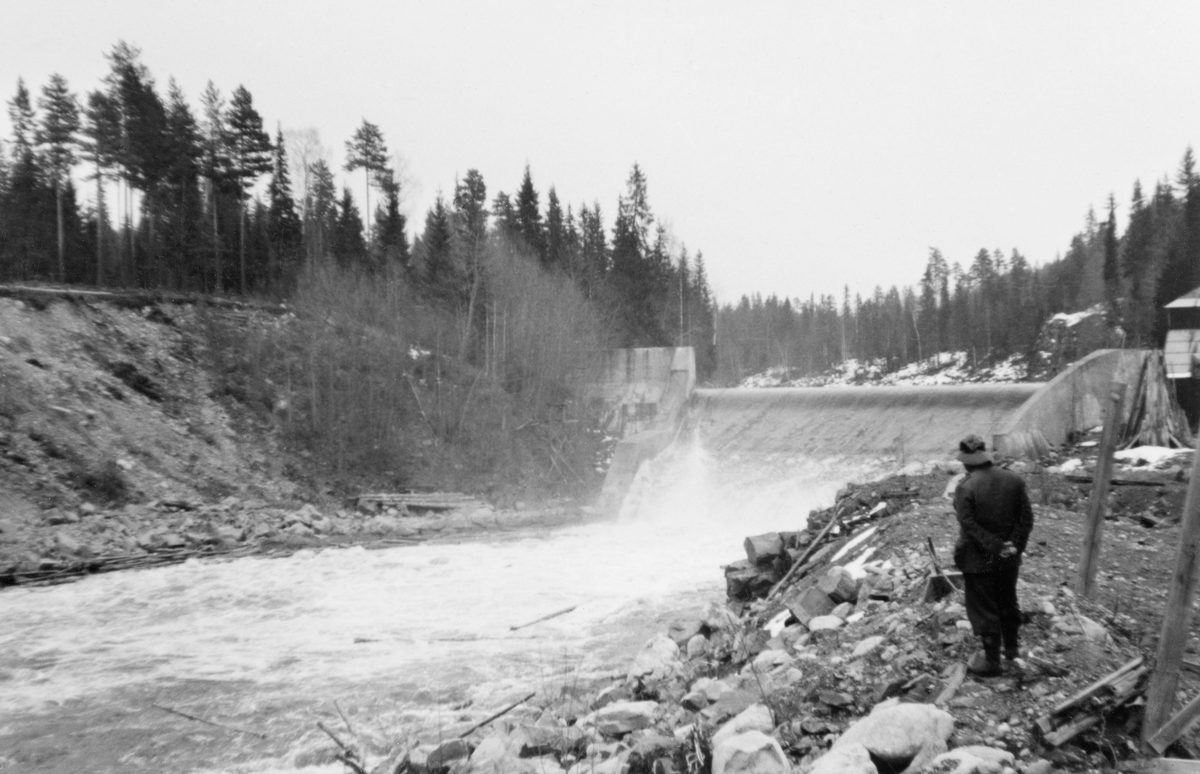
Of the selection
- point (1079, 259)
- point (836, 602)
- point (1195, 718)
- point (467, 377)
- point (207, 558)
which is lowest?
point (207, 558)

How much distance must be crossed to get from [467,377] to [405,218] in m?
18.1

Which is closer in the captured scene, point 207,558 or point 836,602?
point 836,602

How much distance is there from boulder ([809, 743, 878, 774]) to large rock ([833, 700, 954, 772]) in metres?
0.11

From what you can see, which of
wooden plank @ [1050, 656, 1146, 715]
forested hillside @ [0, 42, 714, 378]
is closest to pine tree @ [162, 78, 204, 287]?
forested hillside @ [0, 42, 714, 378]

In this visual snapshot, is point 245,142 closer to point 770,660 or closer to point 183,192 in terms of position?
point 183,192

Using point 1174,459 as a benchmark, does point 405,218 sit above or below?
above

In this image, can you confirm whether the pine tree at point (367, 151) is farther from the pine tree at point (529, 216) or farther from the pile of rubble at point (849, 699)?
the pile of rubble at point (849, 699)

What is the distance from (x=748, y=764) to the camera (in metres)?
3.99

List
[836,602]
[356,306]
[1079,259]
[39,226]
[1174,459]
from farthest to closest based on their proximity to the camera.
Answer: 1. [1079,259]
2. [39,226]
3. [356,306]
4. [1174,459]
5. [836,602]

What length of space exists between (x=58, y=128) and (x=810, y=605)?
143 feet

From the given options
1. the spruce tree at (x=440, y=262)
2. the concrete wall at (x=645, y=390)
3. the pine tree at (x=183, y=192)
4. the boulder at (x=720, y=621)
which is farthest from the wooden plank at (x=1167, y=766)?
the pine tree at (x=183, y=192)

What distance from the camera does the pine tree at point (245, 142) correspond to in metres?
38.6

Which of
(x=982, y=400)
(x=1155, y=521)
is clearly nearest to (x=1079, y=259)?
(x=982, y=400)

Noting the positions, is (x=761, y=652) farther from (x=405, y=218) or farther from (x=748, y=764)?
(x=405, y=218)
